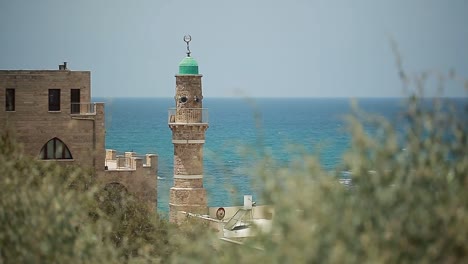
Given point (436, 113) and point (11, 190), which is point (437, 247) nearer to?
point (436, 113)

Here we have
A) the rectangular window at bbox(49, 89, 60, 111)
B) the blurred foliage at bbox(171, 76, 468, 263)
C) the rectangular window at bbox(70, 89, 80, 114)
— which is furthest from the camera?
the rectangular window at bbox(70, 89, 80, 114)

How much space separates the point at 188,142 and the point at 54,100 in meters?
6.32

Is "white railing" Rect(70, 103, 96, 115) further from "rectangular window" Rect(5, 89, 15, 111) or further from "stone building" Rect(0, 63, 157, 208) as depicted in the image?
"rectangular window" Rect(5, 89, 15, 111)

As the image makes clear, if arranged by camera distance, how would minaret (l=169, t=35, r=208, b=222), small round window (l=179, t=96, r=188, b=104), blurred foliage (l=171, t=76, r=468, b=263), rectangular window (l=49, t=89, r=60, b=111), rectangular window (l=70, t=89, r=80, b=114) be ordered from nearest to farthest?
blurred foliage (l=171, t=76, r=468, b=263) → rectangular window (l=49, t=89, r=60, b=111) → rectangular window (l=70, t=89, r=80, b=114) → minaret (l=169, t=35, r=208, b=222) → small round window (l=179, t=96, r=188, b=104)

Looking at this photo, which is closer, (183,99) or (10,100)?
(10,100)

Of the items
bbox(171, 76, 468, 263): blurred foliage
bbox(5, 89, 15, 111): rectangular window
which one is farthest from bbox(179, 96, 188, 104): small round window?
bbox(171, 76, 468, 263): blurred foliage

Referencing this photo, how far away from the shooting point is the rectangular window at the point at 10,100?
121 ft

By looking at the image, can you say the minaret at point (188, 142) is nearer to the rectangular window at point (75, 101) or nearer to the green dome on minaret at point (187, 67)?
the green dome on minaret at point (187, 67)

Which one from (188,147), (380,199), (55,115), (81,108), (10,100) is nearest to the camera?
(380,199)

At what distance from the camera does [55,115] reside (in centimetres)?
3694

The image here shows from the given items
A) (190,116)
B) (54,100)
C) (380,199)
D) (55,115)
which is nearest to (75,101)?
(54,100)

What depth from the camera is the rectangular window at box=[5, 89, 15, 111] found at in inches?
1447

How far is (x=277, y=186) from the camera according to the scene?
13297 millimetres

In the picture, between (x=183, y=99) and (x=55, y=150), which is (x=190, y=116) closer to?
(x=183, y=99)
